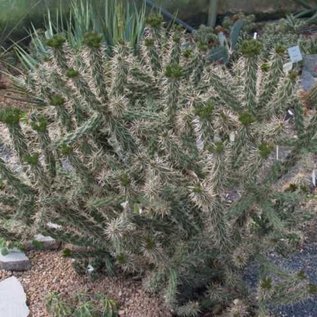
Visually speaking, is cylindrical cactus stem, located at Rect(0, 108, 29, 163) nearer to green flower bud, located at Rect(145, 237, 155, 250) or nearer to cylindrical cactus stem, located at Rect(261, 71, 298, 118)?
green flower bud, located at Rect(145, 237, 155, 250)

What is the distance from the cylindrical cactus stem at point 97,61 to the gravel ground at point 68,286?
0.92 meters

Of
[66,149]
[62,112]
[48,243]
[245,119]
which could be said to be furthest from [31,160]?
[48,243]

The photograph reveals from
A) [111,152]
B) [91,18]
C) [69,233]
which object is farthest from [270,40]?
[69,233]

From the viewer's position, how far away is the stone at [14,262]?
3199mm

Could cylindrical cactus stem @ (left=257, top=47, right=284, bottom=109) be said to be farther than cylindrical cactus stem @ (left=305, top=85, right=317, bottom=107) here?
No

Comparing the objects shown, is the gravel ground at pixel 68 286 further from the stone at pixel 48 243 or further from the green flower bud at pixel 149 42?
the green flower bud at pixel 149 42

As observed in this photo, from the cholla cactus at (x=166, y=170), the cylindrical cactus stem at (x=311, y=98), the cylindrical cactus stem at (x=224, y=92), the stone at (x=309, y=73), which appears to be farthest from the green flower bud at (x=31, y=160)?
the stone at (x=309, y=73)

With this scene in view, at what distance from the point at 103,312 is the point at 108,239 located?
0.33m

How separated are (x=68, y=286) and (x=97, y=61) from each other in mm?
1123

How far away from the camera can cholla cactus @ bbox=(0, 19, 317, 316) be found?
247cm

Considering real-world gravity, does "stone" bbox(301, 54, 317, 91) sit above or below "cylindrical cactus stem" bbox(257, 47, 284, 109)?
below

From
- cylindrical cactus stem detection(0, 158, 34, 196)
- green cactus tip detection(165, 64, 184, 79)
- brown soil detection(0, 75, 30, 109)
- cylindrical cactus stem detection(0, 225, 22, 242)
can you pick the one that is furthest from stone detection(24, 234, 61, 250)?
brown soil detection(0, 75, 30, 109)

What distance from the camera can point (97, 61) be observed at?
2549 mm

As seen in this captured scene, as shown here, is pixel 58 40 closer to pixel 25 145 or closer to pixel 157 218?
pixel 25 145
